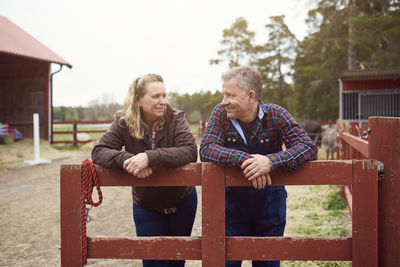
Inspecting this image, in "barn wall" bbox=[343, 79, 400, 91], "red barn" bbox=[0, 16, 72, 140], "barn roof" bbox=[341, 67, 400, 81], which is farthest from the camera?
"red barn" bbox=[0, 16, 72, 140]

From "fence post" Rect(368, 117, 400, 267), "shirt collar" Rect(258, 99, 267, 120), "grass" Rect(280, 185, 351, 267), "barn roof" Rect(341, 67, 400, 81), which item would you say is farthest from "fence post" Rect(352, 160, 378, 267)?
"barn roof" Rect(341, 67, 400, 81)

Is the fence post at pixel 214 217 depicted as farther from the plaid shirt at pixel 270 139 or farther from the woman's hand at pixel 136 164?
the woman's hand at pixel 136 164

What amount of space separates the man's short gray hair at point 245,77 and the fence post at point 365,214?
2.35 ft

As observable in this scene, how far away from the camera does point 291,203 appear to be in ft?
20.6

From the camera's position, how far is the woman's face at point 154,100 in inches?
93.6

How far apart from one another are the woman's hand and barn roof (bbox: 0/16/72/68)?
12.1 m

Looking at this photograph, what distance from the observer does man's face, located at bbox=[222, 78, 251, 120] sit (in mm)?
2053

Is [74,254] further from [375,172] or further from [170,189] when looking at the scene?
[375,172]

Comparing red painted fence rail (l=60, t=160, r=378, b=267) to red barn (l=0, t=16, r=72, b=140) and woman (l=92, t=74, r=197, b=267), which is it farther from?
red barn (l=0, t=16, r=72, b=140)

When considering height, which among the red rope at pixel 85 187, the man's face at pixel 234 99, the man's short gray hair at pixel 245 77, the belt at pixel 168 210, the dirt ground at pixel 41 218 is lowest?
the dirt ground at pixel 41 218

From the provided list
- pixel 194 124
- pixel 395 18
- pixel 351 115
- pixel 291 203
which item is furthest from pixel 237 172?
pixel 194 124

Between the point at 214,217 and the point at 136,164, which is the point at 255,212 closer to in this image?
the point at 214,217

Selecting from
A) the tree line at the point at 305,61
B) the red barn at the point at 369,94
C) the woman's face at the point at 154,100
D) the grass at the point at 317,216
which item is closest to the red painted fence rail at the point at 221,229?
the woman's face at the point at 154,100

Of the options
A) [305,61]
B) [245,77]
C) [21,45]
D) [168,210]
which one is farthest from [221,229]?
[305,61]
